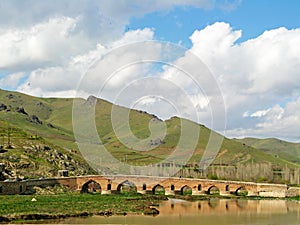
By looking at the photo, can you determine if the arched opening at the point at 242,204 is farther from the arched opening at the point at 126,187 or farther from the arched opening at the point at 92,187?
the arched opening at the point at 92,187

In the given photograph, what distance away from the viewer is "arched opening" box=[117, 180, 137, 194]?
106075 millimetres

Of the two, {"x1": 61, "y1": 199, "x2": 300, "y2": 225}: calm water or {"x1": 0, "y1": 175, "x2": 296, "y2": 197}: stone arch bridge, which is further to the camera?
{"x1": 0, "y1": 175, "x2": 296, "y2": 197}: stone arch bridge

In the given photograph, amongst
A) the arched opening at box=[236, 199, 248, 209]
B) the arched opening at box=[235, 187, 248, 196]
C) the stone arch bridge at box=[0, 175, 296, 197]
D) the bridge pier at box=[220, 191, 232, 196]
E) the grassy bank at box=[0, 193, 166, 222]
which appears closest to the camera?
the grassy bank at box=[0, 193, 166, 222]

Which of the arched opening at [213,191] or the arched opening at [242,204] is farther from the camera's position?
the arched opening at [213,191]

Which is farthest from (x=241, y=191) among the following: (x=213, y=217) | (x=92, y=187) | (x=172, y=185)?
(x=213, y=217)

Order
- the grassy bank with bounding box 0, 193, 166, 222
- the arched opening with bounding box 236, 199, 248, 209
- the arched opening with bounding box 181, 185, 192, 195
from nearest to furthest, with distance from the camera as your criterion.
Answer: the grassy bank with bounding box 0, 193, 166, 222, the arched opening with bounding box 236, 199, 248, 209, the arched opening with bounding box 181, 185, 192, 195

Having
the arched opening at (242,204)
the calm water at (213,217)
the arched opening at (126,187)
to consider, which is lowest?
the arched opening at (242,204)

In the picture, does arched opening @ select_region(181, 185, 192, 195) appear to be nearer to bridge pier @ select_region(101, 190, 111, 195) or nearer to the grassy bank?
bridge pier @ select_region(101, 190, 111, 195)

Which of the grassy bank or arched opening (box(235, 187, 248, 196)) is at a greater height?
the grassy bank

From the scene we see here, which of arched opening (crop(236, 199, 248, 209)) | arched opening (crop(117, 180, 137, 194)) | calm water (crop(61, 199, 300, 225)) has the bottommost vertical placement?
arched opening (crop(236, 199, 248, 209))

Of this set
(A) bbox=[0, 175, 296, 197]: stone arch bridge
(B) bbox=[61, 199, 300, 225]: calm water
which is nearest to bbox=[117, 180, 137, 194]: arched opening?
(A) bbox=[0, 175, 296, 197]: stone arch bridge

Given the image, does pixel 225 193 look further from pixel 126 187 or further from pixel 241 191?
pixel 126 187

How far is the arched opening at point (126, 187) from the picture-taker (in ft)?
348

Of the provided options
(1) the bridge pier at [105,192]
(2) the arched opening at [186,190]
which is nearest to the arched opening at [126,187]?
(1) the bridge pier at [105,192]
